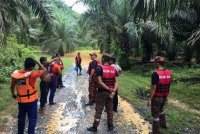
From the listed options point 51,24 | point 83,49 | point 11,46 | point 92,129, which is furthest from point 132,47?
point 83,49

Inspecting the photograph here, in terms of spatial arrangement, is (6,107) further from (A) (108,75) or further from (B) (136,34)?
(B) (136,34)

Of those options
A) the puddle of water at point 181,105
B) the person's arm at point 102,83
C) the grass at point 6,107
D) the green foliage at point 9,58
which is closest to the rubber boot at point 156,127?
the person's arm at point 102,83

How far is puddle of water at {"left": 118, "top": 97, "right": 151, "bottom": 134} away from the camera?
28.6 feet

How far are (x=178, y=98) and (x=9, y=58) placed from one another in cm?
1357

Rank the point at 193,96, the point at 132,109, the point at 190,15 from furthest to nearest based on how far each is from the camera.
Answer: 1. the point at 190,15
2. the point at 193,96
3. the point at 132,109

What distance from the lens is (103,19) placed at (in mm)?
26859

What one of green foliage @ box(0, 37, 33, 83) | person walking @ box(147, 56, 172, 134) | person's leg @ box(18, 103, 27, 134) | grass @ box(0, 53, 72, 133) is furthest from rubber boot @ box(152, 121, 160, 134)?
green foliage @ box(0, 37, 33, 83)

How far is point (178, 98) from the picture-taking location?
13.8m

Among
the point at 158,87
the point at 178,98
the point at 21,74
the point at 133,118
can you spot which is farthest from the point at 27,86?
the point at 178,98

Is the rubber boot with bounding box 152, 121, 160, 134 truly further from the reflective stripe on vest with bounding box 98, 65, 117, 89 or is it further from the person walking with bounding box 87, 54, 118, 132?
the reflective stripe on vest with bounding box 98, 65, 117, 89

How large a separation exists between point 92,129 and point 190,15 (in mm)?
17017

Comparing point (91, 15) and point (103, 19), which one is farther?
point (91, 15)

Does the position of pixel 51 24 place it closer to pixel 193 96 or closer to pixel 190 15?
pixel 193 96

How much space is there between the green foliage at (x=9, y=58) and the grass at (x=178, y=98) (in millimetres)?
6738
